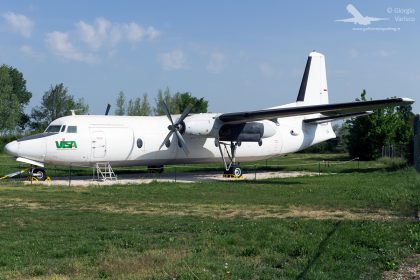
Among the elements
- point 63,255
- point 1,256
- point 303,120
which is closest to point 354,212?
point 63,255

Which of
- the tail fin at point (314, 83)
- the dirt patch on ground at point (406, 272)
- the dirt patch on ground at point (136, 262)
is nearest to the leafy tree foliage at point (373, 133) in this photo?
the tail fin at point (314, 83)

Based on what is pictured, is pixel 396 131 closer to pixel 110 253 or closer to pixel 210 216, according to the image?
pixel 210 216

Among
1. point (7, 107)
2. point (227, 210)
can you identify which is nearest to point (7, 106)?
point (7, 107)

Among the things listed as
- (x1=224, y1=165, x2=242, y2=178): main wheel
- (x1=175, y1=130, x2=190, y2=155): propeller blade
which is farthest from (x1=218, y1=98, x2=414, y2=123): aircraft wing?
(x1=224, y1=165, x2=242, y2=178): main wheel

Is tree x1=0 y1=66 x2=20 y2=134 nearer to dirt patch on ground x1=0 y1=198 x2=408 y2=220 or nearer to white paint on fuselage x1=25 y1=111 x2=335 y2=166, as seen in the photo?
white paint on fuselage x1=25 y1=111 x2=335 y2=166

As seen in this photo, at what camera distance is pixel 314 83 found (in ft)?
110

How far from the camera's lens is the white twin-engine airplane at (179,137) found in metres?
23.5

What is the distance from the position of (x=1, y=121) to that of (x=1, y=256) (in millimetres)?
77295

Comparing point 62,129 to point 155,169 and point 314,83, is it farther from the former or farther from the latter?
point 314,83

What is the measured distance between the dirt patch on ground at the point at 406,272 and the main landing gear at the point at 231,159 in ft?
64.4

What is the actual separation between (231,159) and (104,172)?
23.1 feet

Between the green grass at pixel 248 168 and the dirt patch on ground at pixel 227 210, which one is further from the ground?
the green grass at pixel 248 168

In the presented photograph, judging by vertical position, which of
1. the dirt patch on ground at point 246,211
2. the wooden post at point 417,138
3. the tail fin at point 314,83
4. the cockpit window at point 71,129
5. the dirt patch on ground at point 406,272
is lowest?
the dirt patch on ground at point 406,272

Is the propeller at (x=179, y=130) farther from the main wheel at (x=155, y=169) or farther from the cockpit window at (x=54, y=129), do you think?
the cockpit window at (x=54, y=129)
